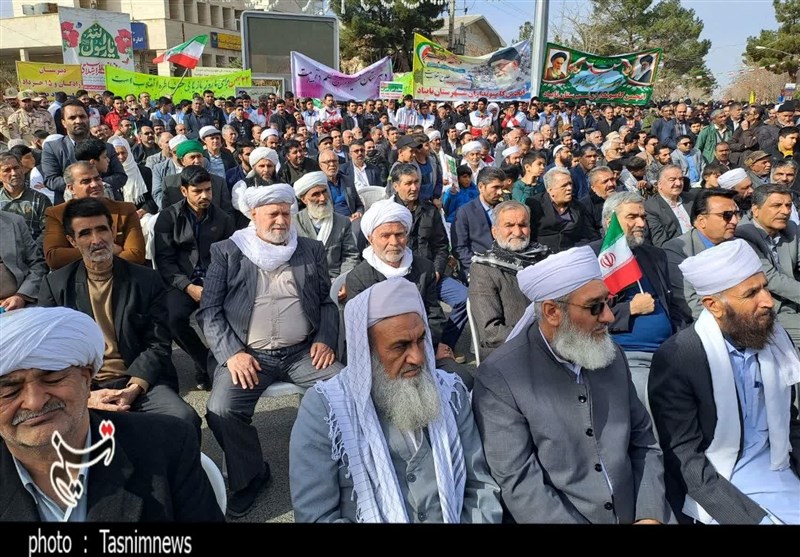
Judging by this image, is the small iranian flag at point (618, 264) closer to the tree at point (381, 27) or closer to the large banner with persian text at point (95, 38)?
the large banner with persian text at point (95, 38)

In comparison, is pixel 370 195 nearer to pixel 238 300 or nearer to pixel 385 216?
pixel 385 216

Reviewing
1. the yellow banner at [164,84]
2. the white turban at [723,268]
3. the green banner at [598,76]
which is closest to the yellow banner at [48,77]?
the yellow banner at [164,84]

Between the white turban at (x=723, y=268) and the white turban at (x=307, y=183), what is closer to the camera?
the white turban at (x=723, y=268)

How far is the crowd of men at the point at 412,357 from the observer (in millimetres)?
1645

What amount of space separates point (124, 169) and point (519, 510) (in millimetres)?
6074

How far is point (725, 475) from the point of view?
2172mm

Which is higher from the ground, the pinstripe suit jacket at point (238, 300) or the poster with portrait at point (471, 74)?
the poster with portrait at point (471, 74)

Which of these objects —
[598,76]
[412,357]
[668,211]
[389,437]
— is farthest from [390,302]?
[598,76]

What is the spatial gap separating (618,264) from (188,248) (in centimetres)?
296

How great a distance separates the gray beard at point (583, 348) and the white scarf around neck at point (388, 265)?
158 cm

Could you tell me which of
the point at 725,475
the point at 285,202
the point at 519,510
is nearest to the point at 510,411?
the point at 519,510

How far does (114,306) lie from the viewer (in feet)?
9.34

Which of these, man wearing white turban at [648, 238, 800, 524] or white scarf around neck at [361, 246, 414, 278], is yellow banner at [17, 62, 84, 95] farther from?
man wearing white turban at [648, 238, 800, 524]

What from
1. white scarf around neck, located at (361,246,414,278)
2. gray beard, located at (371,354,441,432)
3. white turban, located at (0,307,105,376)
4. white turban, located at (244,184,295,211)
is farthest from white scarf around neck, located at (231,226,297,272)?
white turban, located at (0,307,105,376)
